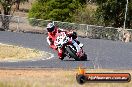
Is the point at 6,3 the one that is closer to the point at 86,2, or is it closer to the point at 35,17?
the point at 35,17

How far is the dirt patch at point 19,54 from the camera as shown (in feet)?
90.8

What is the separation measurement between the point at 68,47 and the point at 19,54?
Result: 4067mm

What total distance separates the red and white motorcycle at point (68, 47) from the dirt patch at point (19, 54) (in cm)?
240

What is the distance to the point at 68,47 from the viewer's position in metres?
26.2

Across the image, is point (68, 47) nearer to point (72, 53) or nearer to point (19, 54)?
point (72, 53)

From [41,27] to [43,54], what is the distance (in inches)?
731

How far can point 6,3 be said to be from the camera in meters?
50.2

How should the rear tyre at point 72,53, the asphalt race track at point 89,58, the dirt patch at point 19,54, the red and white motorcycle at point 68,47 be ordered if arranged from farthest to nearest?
the dirt patch at point 19,54 < the rear tyre at point 72,53 < the red and white motorcycle at point 68,47 < the asphalt race track at point 89,58

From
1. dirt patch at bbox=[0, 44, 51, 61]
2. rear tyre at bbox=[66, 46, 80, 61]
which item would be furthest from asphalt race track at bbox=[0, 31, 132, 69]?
dirt patch at bbox=[0, 44, 51, 61]

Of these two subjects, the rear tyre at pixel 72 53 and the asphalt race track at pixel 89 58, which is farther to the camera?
the rear tyre at pixel 72 53

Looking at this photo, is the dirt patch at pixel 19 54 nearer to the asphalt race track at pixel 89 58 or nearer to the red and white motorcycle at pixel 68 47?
the asphalt race track at pixel 89 58

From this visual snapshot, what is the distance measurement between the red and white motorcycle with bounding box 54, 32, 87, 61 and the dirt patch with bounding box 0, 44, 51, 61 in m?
2.40

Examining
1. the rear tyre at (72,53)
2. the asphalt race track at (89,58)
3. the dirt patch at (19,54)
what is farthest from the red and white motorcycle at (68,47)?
the dirt patch at (19,54)

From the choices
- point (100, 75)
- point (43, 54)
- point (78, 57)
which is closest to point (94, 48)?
point (43, 54)
